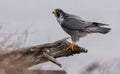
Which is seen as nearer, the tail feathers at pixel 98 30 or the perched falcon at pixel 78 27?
the tail feathers at pixel 98 30

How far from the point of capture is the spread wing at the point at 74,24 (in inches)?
304

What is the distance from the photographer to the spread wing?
7.72 m

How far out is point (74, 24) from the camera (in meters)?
7.95

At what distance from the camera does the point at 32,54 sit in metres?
5.49

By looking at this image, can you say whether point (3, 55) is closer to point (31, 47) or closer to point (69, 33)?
point (31, 47)

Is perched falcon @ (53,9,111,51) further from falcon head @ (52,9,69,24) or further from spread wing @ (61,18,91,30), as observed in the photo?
falcon head @ (52,9,69,24)

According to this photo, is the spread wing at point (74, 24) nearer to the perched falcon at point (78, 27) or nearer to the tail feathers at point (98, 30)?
the perched falcon at point (78, 27)

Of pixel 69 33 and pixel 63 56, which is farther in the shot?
pixel 69 33

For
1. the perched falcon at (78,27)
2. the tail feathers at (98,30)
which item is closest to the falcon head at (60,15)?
the perched falcon at (78,27)

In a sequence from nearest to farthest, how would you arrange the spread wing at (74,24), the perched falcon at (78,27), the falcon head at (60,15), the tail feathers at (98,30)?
1. the tail feathers at (98,30)
2. the perched falcon at (78,27)
3. the spread wing at (74,24)
4. the falcon head at (60,15)

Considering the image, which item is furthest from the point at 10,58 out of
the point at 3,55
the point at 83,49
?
the point at 83,49

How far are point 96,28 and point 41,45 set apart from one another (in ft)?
6.92

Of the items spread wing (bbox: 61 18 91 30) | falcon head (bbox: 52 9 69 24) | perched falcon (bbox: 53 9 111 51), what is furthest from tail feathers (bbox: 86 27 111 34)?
falcon head (bbox: 52 9 69 24)

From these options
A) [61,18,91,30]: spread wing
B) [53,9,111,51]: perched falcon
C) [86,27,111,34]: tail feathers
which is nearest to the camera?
[86,27,111,34]: tail feathers
